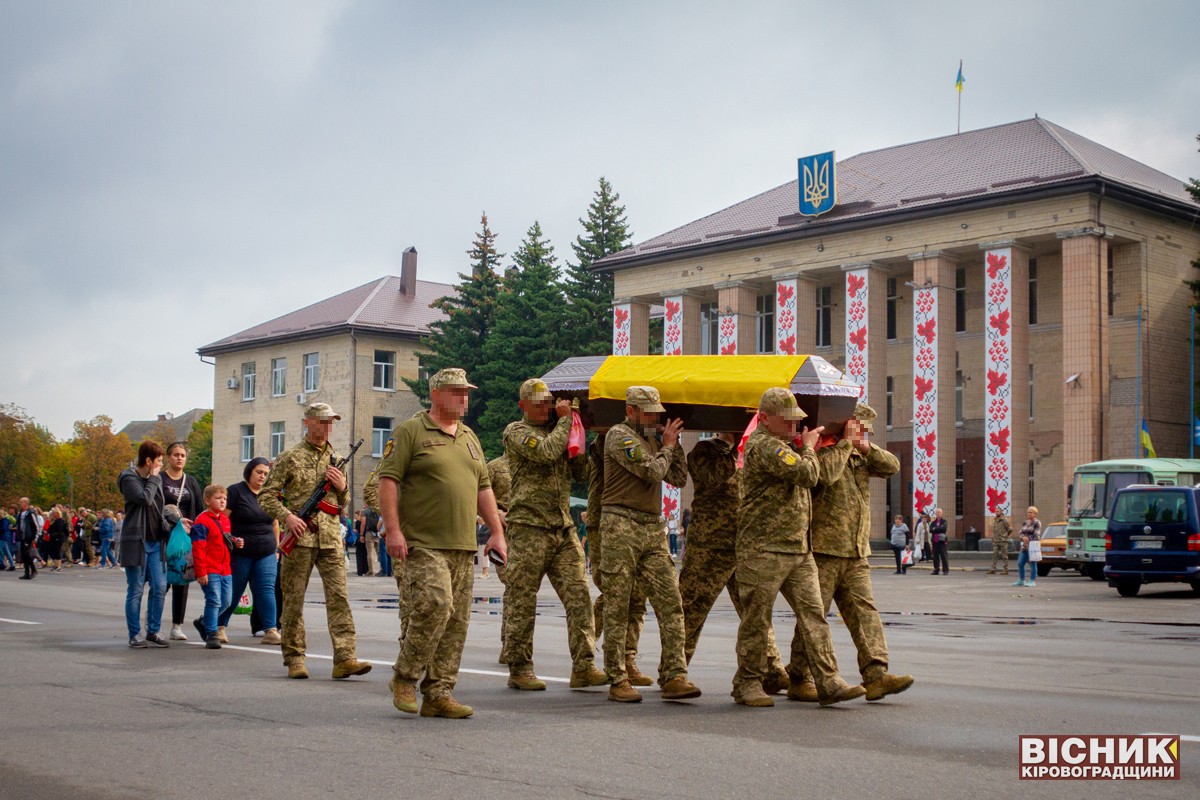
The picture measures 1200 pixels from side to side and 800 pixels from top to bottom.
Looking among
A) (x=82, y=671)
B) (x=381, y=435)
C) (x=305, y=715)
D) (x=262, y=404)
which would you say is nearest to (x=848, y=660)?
(x=305, y=715)

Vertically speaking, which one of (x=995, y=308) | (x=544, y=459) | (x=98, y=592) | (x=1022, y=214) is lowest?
(x=98, y=592)

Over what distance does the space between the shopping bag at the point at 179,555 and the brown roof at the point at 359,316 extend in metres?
61.2

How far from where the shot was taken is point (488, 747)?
23.5 ft

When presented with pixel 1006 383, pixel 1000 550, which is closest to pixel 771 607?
pixel 1000 550

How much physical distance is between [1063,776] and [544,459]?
13.7 ft

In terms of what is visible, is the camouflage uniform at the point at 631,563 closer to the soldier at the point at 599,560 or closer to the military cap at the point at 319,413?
the soldier at the point at 599,560

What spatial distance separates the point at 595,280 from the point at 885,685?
2286 inches

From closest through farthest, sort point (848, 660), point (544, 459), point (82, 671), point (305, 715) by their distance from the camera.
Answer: point (305, 715) → point (544, 459) → point (82, 671) → point (848, 660)

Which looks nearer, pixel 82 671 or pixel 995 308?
pixel 82 671

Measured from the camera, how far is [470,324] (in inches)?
2746

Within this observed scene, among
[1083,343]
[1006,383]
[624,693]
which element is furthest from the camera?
[1006,383]

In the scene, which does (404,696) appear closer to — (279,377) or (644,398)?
(644,398)

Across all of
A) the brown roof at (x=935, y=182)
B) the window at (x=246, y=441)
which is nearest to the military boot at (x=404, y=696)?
the brown roof at (x=935, y=182)

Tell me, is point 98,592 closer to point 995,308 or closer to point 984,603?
point 984,603
